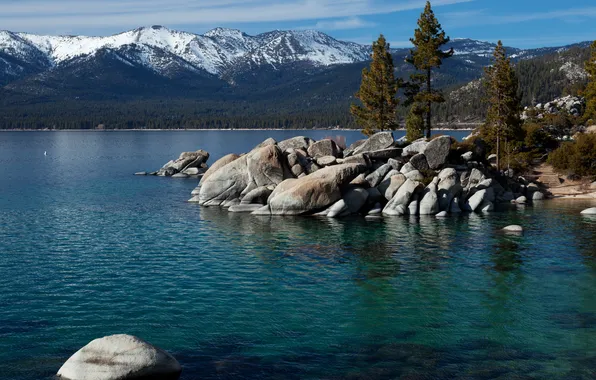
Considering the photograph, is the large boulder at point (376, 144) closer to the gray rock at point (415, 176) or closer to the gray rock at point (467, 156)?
the gray rock at point (415, 176)

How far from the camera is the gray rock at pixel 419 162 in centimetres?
6181

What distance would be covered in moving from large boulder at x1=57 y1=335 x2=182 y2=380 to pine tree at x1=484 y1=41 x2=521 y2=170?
200ft

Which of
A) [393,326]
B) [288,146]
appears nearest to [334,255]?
[393,326]

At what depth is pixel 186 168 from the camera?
10500cm

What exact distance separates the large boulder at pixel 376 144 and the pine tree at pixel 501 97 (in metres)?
16.7

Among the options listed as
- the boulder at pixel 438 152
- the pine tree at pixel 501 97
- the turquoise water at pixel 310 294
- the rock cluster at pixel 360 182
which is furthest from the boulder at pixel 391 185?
the pine tree at pixel 501 97

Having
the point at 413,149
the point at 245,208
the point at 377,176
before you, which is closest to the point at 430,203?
the point at 377,176

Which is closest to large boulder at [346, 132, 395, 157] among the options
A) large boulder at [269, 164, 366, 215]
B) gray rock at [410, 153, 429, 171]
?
gray rock at [410, 153, 429, 171]

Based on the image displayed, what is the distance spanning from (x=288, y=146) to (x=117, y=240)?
29.7 meters

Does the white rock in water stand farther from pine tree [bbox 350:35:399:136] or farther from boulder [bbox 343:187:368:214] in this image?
pine tree [bbox 350:35:399:136]

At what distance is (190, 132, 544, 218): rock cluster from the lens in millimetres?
55125

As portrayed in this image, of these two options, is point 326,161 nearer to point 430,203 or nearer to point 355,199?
point 355,199

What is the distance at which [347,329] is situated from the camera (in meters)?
24.9

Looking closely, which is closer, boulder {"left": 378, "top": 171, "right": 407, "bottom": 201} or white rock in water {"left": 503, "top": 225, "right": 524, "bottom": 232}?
white rock in water {"left": 503, "top": 225, "right": 524, "bottom": 232}
